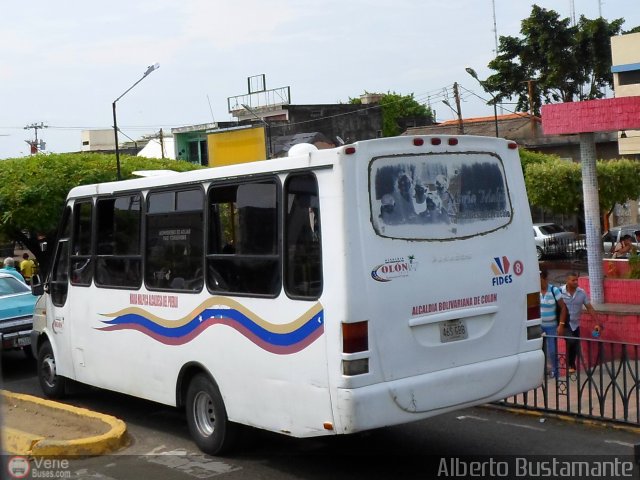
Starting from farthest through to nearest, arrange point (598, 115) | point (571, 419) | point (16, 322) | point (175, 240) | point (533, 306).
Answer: point (598, 115), point (16, 322), point (571, 419), point (175, 240), point (533, 306)

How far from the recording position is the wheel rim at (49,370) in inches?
468

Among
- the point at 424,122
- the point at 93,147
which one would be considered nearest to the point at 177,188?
the point at 424,122

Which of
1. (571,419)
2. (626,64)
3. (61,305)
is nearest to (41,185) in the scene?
(61,305)

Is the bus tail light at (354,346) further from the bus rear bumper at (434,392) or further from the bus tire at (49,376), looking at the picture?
the bus tire at (49,376)

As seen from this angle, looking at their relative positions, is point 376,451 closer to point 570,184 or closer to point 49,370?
point 49,370

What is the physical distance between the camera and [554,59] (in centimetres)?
5834

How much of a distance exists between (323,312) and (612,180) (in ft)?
93.0

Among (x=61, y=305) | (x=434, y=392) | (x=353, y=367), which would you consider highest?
(x=61, y=305)

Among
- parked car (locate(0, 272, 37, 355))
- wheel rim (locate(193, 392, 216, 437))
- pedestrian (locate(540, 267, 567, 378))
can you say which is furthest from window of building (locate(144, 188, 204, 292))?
parked car (locate(0, 272, 37, 355))

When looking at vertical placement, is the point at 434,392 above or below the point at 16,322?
below

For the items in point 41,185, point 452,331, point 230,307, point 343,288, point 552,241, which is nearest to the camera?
point 343,288

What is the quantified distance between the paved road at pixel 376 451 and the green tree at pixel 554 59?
50.6 metres

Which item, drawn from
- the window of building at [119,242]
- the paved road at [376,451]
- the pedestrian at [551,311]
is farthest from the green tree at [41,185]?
the pedestrian at [551,311]

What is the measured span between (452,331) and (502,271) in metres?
0.78
